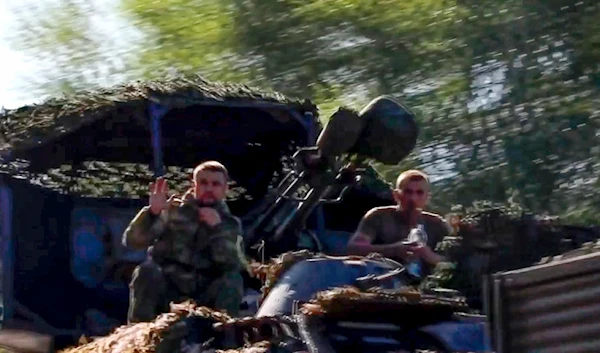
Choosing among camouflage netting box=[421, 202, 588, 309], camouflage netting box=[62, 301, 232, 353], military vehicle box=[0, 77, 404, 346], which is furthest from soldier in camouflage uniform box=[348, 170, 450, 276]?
military vehicle box=[0, 77, 404, 346]

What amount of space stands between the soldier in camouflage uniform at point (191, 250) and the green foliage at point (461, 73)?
15.9ft

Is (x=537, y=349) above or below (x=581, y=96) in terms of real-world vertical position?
above

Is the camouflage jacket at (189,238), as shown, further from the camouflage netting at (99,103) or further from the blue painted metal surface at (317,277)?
the camouflage netting at (99,103)

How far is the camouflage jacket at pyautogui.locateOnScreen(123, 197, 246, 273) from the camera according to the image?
8992 millimetres

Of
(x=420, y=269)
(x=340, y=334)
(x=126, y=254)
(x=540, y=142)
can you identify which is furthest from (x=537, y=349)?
(x=540, y=142)

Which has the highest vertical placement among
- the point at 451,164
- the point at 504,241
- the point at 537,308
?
the point at 537,308

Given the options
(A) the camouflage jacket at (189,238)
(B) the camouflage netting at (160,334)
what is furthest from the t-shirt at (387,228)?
(B) the camouflage netting at (160,334)

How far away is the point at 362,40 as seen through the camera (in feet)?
49.6

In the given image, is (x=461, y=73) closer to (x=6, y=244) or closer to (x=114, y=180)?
(x=114, y=180)

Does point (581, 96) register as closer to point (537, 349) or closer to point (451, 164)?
point (451, 164)

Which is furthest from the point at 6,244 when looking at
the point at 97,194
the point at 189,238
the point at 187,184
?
the point at 189,238

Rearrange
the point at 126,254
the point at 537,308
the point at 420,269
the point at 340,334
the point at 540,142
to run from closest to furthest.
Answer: the point at 537,308
the point at 340,334
the point at 420,269
the point at 126,254
the point at 540,142

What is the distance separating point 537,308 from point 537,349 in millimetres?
138

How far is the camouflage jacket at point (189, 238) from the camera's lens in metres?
8.99
